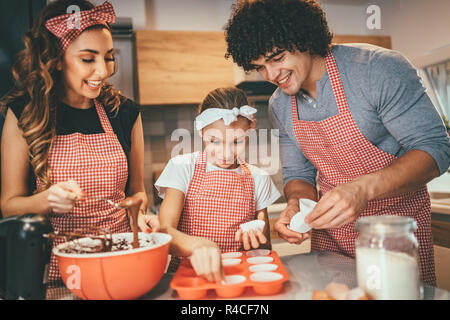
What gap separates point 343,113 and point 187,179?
540 mm

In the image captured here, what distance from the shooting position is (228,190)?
1.21m

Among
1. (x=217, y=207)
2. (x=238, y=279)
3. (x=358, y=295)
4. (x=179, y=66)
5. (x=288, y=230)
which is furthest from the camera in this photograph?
(x=179, y=66)

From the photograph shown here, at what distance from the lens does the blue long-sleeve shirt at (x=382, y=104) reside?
929 mm

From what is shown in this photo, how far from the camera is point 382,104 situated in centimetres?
100

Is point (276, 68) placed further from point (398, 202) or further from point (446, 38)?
point (446, 38)

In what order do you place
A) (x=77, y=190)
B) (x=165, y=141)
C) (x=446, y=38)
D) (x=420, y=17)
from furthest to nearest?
(x=165, y=141) < (x=420, y=17) < (x=446, y=38) < (x=77, y=190)

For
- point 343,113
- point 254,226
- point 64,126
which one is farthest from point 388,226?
point 64,126

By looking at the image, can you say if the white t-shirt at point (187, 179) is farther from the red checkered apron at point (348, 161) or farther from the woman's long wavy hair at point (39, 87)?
the woman's long wavy hair at point (39, 87)

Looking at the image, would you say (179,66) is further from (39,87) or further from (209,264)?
(209,264)

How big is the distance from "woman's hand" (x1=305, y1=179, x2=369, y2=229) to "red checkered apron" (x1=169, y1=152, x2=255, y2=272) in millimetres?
408

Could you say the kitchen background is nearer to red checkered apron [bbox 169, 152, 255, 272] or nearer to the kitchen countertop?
red checkered apron [bbox 169, 152, 255, 272]

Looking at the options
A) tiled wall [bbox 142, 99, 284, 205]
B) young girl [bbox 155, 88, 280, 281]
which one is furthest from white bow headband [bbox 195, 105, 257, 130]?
tiled wall [bbox 142, 99, 284, 205]

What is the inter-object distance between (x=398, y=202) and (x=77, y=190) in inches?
36.1
